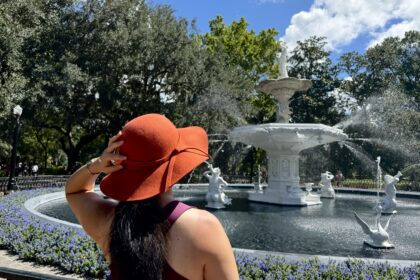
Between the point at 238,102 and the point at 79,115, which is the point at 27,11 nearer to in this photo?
the point at 79,115

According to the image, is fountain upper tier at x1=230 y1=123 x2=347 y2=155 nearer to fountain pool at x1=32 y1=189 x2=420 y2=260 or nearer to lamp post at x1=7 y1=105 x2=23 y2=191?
fountain pool at x1=32 y1=189 x2=420 y2=260

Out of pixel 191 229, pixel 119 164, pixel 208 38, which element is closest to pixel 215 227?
pixel 191 229

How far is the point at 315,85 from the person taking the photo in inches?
1623

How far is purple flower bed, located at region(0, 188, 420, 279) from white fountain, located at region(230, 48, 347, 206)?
836 cm

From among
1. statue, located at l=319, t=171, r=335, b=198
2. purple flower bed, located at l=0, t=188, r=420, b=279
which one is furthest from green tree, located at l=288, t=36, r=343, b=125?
purple flower bed, located at l=0, t=188, r=420, b=279

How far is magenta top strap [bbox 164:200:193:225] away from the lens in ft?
4.45

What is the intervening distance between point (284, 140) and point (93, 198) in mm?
12821

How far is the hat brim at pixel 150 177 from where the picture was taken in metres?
1.37

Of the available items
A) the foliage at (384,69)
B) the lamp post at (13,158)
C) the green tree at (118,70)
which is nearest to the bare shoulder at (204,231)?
the lamp post at (13,158)

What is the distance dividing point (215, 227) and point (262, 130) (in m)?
12.5

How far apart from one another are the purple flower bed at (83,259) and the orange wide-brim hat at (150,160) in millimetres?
3832

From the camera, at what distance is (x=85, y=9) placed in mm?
25953

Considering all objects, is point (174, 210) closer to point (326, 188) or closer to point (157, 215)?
point (157, 215)

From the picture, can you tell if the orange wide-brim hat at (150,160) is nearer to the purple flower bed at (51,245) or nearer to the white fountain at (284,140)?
the purple flower bed at (51,245)
